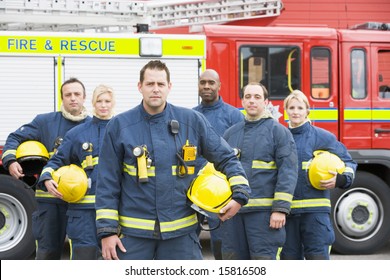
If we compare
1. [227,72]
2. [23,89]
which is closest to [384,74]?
[227,72]

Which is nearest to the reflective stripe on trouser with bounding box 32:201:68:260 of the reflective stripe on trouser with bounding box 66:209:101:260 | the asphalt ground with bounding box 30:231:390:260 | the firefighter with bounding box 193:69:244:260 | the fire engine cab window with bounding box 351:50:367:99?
the reflective stripe on trouser with bounding box 66:209:101:260

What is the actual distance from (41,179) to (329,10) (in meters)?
9.62

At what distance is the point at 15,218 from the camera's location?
7.71 metres

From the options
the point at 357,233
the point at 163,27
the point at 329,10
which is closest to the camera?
the point at 357,233

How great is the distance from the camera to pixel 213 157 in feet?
14.2

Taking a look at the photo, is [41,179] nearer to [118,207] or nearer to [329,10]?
[118,207]

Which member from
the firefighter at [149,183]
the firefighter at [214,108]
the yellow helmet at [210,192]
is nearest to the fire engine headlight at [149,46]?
the firefighter at [214,108]

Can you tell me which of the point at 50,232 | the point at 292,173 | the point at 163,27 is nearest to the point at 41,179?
the point at 50,232

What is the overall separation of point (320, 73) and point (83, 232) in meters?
3.78

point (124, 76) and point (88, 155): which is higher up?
point (124, 76)

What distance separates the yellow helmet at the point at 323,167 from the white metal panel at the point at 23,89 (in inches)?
125

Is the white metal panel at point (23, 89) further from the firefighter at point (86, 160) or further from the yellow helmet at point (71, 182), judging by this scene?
the yellow helmet at point (71, 182)

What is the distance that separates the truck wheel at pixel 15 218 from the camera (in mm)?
7609

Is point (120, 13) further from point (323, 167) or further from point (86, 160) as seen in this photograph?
point (323, 167)
